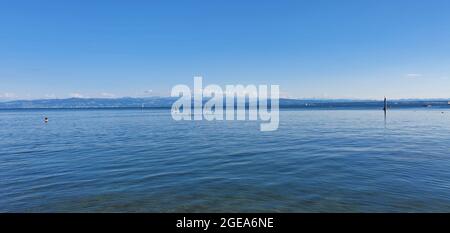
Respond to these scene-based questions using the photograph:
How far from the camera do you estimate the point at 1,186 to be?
14.1 meters

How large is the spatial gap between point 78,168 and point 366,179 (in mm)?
15221

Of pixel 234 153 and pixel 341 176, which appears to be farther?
pixel 234 153

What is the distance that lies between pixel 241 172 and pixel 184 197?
4882 millimetres

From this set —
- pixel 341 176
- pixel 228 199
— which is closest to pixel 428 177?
pixel 341 176

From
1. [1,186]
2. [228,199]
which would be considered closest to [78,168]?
[1,186]
